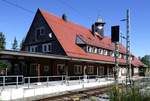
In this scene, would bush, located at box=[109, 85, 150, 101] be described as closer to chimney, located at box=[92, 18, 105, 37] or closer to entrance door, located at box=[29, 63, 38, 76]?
entrance door, located at box=[29, 63, 38, 76]

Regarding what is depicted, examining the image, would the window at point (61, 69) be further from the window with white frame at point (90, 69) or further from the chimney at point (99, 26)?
the chimney at point (99, 26)

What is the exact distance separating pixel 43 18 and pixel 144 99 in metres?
31.6

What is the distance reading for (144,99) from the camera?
28.8 ft

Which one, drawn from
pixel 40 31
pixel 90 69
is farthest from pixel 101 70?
pixel 40 31

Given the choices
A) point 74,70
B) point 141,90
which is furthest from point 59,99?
point 74,70

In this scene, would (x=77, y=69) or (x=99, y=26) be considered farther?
(x=99, y=26)

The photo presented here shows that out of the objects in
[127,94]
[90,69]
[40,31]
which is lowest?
[127,94]

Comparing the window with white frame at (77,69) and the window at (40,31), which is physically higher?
the window at (40,31)

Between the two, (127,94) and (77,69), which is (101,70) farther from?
(127,94)

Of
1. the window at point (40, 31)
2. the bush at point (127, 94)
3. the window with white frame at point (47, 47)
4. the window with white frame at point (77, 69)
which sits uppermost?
the window at point (40, 31)

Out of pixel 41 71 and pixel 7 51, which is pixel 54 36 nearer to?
pixel 41 71

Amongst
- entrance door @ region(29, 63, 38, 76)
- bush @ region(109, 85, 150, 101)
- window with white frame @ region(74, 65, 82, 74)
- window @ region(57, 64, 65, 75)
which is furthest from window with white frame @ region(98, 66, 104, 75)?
bush @ region(109, 85, 150, 101)

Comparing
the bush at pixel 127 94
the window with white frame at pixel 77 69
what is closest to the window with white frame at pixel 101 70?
the window with white frame at pixel 77 69

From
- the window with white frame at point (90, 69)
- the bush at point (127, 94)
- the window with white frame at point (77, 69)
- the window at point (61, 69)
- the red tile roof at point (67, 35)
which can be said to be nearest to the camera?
the bush at point (127, 94)
